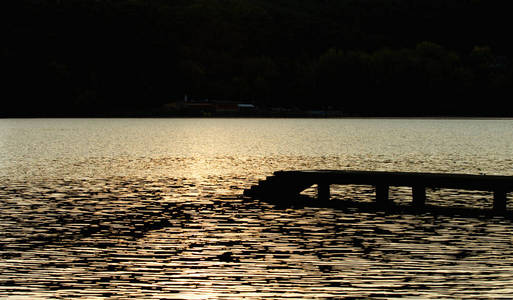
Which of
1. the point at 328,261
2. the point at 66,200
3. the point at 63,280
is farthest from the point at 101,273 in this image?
the point at 66,200

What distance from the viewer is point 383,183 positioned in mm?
41438

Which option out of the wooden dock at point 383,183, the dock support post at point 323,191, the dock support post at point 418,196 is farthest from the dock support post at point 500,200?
the dock support post at point 323,191

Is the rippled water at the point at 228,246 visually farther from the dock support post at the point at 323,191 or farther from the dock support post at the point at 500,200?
the dock support post at the point at 500,200

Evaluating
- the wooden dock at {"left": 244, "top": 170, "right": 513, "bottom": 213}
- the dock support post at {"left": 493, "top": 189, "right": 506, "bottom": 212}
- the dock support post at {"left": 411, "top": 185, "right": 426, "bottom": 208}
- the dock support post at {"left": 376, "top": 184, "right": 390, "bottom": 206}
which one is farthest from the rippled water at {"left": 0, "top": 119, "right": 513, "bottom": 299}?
the dock support post at {"left": 411, "top": 185, "right": 426, "bottom": 208}

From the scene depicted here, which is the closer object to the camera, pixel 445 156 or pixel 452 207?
pixel 452 207

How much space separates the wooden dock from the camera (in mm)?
38656

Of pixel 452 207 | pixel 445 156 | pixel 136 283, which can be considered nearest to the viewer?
pixel 136 283

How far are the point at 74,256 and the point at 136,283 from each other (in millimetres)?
4561

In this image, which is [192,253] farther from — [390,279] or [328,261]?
[390,279]

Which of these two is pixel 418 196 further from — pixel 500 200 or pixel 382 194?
pixel 500 200

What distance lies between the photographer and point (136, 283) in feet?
77.9

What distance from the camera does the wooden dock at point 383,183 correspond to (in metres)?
38.7

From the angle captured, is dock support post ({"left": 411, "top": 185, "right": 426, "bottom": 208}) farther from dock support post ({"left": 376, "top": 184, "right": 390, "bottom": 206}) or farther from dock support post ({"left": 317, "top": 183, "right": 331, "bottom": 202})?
dock support post ({"left": 317, "top": 183, "right": 331, "bottom": 202})

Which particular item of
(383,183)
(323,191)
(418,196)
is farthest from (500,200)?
(323,191)
